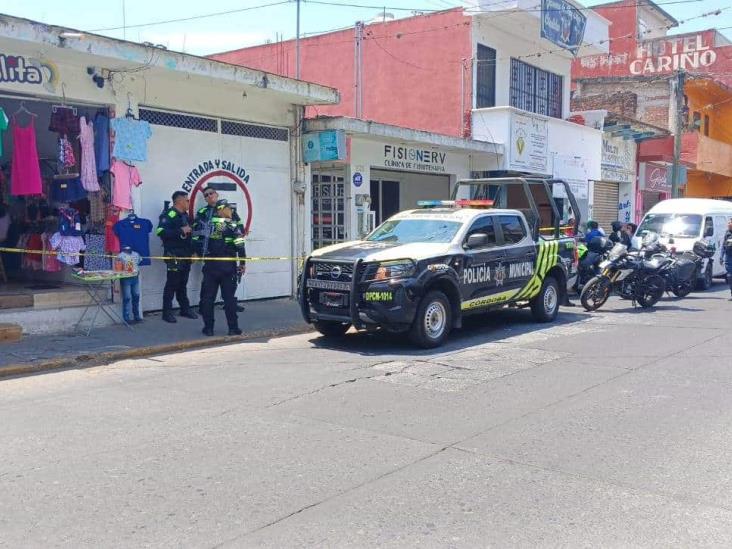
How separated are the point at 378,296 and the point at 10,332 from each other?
4809mm

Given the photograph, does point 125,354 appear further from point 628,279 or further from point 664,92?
point 664,92

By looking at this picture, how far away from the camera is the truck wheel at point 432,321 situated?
367 inches

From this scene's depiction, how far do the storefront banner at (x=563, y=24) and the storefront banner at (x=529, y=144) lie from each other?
2488 mm

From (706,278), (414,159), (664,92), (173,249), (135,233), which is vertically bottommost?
(706,278)

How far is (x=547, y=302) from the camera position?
12062 millimetres

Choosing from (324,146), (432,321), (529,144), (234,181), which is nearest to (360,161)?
(324,146)

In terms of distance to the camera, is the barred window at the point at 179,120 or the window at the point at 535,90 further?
the window at the point at 535,90

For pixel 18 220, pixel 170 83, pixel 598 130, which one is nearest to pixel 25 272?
pixel 18 220

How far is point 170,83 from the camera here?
39.0ft

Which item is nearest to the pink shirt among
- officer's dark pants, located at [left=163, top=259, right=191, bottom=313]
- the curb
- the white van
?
officer's dark pants, located at [left=163, top=259, right=191, bottom=313]

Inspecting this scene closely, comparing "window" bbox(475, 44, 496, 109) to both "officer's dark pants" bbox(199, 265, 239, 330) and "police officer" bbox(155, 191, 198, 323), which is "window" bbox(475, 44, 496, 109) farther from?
"officer's dark pants" bbox(199, 265, 239, 330)

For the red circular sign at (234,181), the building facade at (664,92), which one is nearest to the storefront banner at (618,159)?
the building facade at (664,92)

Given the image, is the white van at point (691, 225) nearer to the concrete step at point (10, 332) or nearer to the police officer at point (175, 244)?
the police officer at point (175, 244)

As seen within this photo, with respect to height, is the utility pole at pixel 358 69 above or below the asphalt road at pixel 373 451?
above
